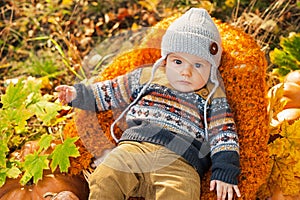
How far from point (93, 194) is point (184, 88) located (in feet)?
2.50

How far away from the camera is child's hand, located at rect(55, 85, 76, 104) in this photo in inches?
122

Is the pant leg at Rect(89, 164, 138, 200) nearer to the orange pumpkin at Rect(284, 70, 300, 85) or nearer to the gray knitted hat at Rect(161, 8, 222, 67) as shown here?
the gray knitted hat at Rect(161, 8, 222, 67)

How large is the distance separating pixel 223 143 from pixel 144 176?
17.6 inches

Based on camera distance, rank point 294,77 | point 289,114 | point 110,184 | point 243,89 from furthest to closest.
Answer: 1. point 294,77
2. point 289,114
3. point 243,89
4. point 110,184

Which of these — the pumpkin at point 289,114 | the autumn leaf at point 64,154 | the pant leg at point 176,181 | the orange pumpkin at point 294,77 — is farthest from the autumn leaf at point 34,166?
the orange pumpkin at point 294,77

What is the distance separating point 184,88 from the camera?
3006 millimetres

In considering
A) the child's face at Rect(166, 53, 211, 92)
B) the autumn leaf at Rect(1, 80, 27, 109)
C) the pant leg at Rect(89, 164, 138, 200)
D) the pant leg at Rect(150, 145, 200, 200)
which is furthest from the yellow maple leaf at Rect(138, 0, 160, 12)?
the pant leg at Rect(89, 164, 138, 200)

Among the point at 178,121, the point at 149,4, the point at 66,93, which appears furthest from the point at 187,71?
the point at 149,4

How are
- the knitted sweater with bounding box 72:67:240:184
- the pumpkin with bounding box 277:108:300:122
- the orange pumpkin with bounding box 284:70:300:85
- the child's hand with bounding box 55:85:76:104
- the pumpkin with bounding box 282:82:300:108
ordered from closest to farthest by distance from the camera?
the knitted sweater with bounding box 72:67:240:184, the child's hand with bounding box 55:85:76:104, the pumpkin with bounding box 277:108:300:122, the pumpkin with bounding box 282:82:300:108, the orange pumpkin with bounding box 284:70:300:85

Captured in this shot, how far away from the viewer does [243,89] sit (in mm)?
3098

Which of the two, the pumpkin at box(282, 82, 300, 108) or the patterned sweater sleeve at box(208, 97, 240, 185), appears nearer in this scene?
the patterned sweater sleeve at box(208, 97, 240, 185)

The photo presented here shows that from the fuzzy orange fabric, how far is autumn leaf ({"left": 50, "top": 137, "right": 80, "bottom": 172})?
262 mm

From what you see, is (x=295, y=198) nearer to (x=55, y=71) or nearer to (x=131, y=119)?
(x=131, y=119)

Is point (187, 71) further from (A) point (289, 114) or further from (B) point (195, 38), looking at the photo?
(A) point (289, 114)
